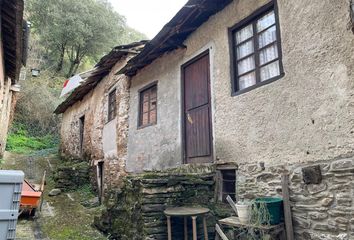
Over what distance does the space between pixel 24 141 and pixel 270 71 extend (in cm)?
1856

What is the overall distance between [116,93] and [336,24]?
25.0 ft

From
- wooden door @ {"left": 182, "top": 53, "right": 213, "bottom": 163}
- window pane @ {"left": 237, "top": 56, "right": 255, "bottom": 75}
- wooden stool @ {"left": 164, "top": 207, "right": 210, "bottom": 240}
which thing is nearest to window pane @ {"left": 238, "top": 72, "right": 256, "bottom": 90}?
window pane @ {"left": 237, "top": 56, "right": 255, "bottom": 75}

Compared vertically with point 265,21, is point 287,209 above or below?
below

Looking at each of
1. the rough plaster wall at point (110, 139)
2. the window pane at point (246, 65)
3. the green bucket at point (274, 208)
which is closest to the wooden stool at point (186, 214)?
the green bucket at point (274, 208)

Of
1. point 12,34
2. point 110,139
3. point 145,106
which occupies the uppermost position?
point 12,34

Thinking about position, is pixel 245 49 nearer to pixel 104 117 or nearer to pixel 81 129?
pixel 104 117

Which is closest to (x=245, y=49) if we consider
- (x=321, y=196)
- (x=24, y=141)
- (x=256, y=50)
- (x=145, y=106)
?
(x=256, y=50)

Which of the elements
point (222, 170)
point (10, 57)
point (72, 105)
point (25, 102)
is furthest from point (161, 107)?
point (25, 102)

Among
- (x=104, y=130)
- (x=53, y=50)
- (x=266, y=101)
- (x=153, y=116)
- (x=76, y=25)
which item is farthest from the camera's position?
(x=53, y=50)

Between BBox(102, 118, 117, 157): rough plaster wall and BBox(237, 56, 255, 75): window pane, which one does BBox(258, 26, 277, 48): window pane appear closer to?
BBox(237, 56, 255, 75): window pane

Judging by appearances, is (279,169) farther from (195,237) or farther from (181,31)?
(181,31)

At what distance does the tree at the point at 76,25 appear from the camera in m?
22.1

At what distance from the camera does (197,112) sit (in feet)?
20.7

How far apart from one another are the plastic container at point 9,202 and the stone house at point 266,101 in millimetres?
3411
